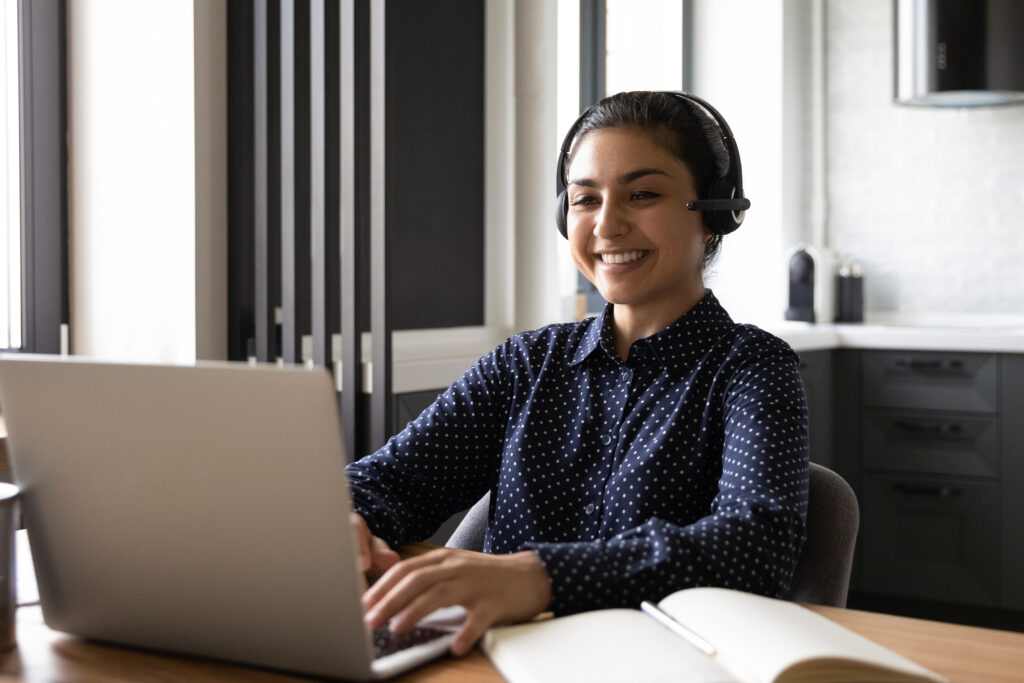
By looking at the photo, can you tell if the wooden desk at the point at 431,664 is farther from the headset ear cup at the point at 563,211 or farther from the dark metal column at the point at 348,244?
the dark metal column at the point at 348,244

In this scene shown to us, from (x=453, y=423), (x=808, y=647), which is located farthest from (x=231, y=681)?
(x=453, y=423)

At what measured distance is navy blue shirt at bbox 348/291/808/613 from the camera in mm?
1133

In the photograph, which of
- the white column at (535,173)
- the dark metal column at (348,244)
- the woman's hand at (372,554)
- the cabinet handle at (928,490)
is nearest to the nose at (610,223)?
the woman's hand at (372,554)

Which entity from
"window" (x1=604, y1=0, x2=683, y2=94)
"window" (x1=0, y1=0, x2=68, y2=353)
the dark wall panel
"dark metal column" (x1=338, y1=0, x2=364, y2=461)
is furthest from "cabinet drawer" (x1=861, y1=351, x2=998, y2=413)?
"window" (x1=0, y1=0, x2=68, y2=353)

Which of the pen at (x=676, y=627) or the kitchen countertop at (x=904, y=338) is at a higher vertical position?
the kitchen countertop at (x=904, y=338)

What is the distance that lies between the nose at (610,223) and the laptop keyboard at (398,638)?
25.5 inches

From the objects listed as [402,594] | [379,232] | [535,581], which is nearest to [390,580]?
[402,594]

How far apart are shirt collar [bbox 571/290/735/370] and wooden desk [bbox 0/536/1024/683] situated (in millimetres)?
461

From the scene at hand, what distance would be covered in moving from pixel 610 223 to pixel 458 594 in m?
0.64

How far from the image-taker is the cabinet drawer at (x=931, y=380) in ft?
10.4

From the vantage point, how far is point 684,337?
4.39 feet

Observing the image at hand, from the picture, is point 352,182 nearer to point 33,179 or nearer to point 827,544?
point 33,179

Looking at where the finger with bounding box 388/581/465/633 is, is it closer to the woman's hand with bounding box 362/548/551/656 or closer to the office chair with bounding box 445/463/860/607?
the woman's hand with bounding box 362/548/551/656

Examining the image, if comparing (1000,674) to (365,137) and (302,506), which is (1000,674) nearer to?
(302,506)
